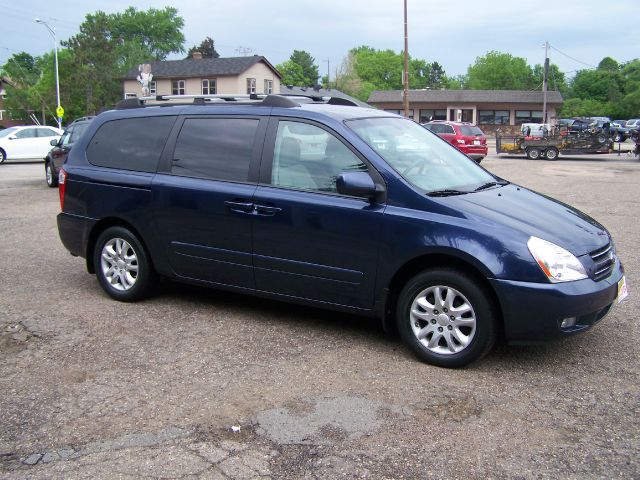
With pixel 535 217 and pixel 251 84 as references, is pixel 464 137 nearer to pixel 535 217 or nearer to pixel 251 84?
pixel 535 217

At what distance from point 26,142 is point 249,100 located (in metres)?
23.4

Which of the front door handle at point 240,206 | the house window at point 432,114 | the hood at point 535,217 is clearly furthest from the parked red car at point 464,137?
the house window at point 432,114

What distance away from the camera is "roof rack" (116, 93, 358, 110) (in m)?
5.35

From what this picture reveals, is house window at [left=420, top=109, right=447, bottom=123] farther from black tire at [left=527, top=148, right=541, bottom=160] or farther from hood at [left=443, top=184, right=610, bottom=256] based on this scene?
hood at [left=443, top=184, right=610, bottom=256]

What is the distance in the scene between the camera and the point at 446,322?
4445 mm

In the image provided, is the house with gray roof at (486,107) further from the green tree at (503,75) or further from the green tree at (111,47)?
the green tree at (503,75)

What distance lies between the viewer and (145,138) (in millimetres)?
5965

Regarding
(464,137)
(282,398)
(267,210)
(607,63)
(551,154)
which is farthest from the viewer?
(607,63)

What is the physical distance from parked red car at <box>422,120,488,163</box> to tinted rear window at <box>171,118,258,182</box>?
2084cm

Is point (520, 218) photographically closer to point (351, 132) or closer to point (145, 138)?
point (351, 132)

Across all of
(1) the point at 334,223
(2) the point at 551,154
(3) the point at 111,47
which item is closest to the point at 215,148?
(1) the point at 334,223

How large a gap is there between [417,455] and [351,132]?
249 centimetres

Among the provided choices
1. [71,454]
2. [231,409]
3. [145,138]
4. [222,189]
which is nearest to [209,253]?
[222,189]

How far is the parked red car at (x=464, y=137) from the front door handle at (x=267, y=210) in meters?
21.3
